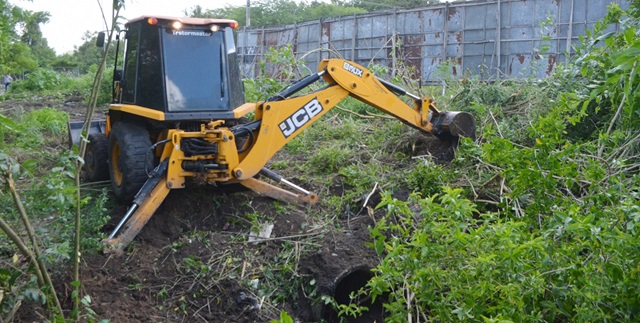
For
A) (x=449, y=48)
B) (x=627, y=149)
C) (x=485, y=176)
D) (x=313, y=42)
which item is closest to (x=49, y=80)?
(x=313, y=42)

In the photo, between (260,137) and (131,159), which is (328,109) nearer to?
(260,137)

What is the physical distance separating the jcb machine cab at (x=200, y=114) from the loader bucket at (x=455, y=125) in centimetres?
1

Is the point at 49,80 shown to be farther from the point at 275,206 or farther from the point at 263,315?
the point at 263,315

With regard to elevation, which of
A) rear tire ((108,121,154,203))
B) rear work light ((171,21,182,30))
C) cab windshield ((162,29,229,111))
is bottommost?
rear tire ((108,121,154,203))

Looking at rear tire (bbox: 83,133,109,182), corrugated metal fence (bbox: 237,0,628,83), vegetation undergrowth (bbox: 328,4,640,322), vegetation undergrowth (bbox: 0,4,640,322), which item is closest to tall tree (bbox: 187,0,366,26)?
corrugated metal fence (bbox: 237,0,628,83)

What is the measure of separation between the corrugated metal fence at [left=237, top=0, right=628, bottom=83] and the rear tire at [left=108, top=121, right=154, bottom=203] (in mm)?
6674

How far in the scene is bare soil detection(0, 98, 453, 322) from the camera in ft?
20.1

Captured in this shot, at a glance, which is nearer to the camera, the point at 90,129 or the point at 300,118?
the point at 300,118

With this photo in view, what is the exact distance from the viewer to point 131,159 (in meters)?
7.41

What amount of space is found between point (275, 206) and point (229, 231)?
582 millimetres

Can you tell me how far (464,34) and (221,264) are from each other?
11200 mm

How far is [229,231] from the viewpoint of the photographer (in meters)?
7.40

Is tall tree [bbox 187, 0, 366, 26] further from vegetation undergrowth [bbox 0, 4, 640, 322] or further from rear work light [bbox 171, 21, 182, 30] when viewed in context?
rear work light [bbox 171, 21, 182, 30]

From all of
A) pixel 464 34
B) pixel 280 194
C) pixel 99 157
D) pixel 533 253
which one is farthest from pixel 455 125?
pixel 464 34
